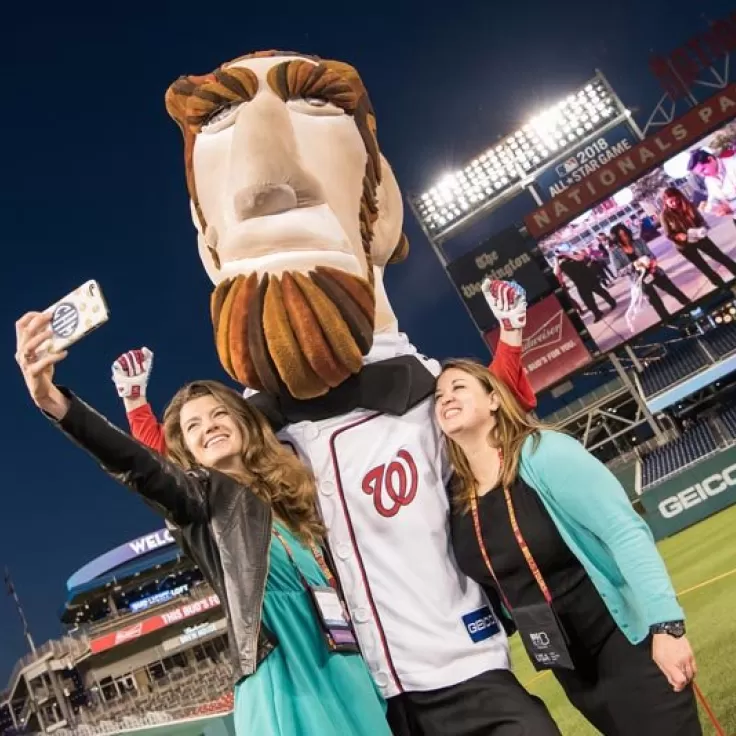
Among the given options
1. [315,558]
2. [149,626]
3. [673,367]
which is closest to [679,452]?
[673,367]

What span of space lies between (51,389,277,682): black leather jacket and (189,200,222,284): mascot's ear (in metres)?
1.07

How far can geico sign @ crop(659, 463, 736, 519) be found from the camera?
12.1m

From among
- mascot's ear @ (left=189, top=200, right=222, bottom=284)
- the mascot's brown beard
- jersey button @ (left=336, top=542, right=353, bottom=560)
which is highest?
mascot's ear @ (left=189, top=200, right=222, bottom=284)

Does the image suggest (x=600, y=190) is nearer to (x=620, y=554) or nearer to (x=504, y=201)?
(x=504, y=201)

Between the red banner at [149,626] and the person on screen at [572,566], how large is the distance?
2561cm

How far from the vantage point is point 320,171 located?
274 centimetres

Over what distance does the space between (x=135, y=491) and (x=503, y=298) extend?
145 cm

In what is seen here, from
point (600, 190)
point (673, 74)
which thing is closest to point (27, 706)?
point (600, 190)

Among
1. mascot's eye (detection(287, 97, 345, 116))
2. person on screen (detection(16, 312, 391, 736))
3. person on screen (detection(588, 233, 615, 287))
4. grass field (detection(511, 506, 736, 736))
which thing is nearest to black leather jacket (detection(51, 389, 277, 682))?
person on screen (detection(16, 312, 391, 736))

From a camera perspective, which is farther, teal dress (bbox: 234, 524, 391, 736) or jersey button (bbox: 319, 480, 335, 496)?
jersey button (bbox: 319, 480, 335, 496)

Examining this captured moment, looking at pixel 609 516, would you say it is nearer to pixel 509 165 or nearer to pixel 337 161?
pixel 337 161

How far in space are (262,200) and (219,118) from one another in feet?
1.30

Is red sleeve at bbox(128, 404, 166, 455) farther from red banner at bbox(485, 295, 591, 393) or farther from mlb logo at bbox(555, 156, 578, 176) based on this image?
mlb logo at bbox(555, 156, 578, 176)

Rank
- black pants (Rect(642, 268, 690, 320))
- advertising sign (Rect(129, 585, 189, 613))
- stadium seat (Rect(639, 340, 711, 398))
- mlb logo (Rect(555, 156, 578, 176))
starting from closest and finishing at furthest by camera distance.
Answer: black pants (Rect(642, 268, 690, 320)), stadium seat (Rect(639, 340, 711, 398)), mlb logo (Rect(555, 156, 578, 176)), advertising sign (Rect(129, 585, 189, 613))
